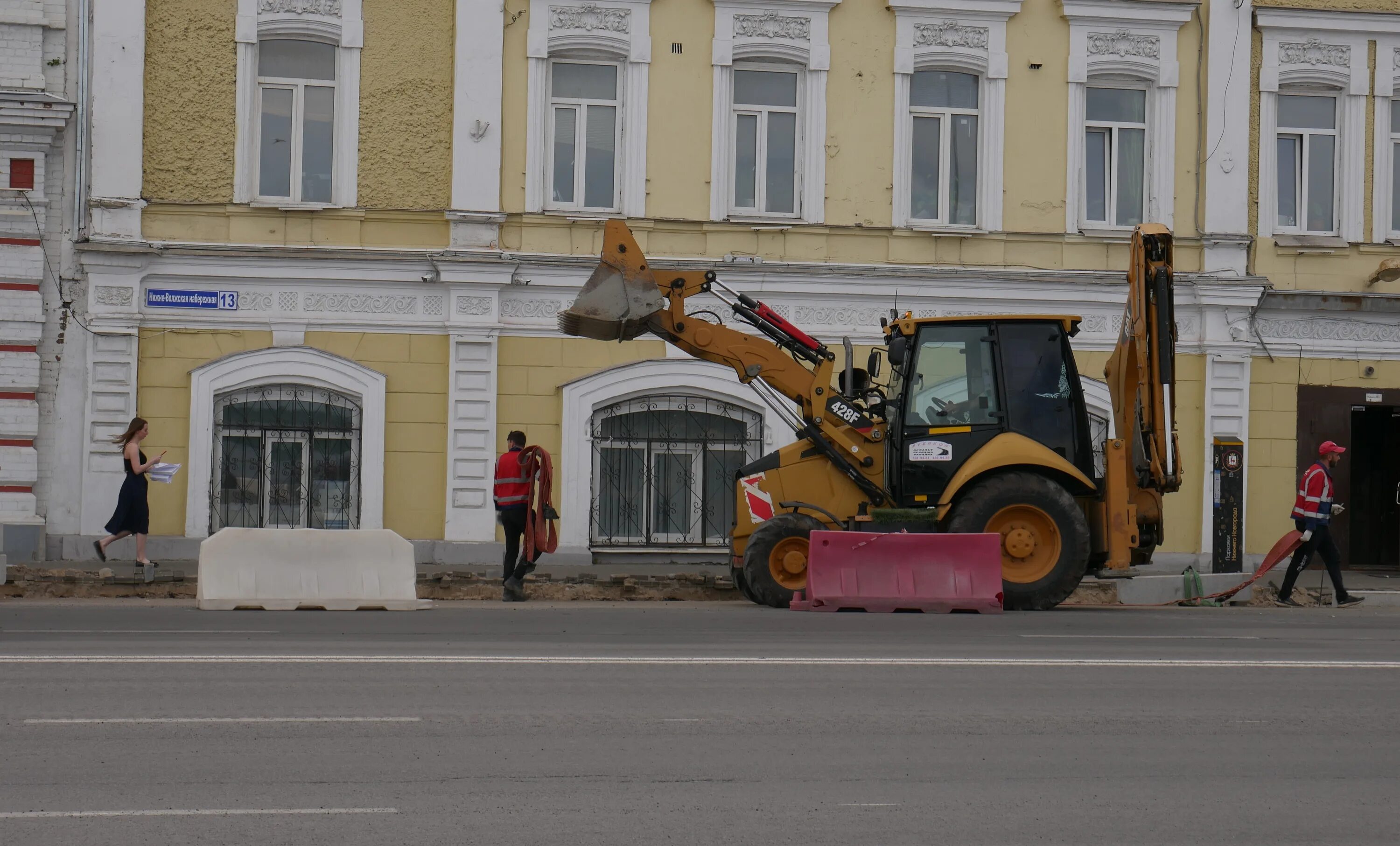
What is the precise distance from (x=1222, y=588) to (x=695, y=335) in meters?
6.20

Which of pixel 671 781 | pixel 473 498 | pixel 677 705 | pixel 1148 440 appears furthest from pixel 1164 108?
pixel 671 781

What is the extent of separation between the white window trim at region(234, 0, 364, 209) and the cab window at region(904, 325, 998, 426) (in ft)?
27.5

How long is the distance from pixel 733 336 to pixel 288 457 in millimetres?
7243

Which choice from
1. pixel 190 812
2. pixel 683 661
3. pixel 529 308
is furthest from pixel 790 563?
pixel 190 812

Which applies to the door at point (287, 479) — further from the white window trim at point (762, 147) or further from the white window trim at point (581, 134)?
the white window trim at point (762, 147)

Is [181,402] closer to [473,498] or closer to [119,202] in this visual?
[119,202]

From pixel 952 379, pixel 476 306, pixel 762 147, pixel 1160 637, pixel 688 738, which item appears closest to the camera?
pixel 688 738

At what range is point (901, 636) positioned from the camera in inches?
463

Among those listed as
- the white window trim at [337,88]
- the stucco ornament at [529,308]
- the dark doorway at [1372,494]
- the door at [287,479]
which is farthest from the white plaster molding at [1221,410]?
the door at [287,479]

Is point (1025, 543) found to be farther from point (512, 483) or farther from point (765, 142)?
point (765, 142)

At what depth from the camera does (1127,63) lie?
21.1 metres

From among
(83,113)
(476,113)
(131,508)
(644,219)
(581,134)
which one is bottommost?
(131,508)

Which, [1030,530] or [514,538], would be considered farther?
[514,538]

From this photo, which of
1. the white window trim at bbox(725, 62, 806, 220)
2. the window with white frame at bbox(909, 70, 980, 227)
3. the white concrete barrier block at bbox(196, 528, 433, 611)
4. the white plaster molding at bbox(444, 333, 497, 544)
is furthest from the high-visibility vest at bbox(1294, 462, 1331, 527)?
the white plaster molding at bbox(444, 333, 497, 544)
